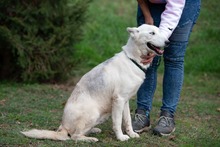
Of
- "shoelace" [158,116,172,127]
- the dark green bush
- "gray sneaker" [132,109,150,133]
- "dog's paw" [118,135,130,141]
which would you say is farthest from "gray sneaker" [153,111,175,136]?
the dark green bush

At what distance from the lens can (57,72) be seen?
920 cm

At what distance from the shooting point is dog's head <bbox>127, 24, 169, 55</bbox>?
5566mm

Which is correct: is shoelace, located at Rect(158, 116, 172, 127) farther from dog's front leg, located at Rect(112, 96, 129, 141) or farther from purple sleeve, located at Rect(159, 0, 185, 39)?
purple sleeve, located at Rect(159, 0, 185, 39)

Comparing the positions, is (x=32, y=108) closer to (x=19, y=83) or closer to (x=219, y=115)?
(x=19, y=83)

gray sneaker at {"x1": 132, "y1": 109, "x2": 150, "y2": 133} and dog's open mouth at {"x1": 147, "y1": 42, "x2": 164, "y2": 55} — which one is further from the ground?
dog's open mouth at {"x1": 147, "y1": 42, "x2": 164, "y2": 55}

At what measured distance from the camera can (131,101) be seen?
8164mm

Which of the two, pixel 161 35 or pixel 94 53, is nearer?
pixel 161 35

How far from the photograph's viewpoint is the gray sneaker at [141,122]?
6102 millimetres

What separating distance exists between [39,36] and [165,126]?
363cm

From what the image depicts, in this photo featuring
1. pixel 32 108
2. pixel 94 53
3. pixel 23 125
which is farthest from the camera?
pixel 94 53

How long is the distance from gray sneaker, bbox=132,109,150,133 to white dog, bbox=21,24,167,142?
1.41ft

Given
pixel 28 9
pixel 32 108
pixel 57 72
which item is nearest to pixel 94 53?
pixel 57 72

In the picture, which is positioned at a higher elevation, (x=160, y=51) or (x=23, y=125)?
(x=160, y=51)

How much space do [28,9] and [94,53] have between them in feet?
9.69
